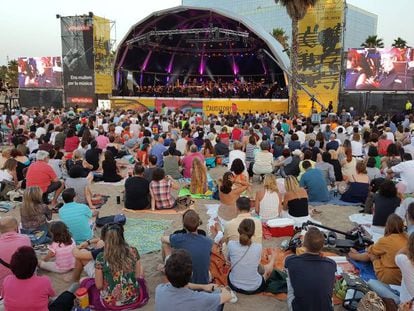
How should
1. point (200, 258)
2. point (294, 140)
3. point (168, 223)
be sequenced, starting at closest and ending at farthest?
1. point (200, 258)
2. point (168, 223)
3. point (294, 140)

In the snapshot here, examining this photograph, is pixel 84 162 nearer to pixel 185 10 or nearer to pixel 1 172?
pixel 1 172

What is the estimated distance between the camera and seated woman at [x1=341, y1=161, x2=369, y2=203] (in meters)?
7.66

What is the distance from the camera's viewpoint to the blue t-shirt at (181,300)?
293 centimetres

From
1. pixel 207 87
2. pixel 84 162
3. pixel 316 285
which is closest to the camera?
pixel 316 285

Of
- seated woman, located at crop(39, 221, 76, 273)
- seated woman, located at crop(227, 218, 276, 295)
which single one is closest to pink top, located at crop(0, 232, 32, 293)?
seated woman, located at crop(39, 221, 76, 273)

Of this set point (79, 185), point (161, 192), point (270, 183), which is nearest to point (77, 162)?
point (79, 185)

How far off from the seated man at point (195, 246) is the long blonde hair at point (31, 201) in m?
2.56

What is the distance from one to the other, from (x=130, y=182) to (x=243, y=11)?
128727 mm

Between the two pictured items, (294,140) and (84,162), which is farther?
(294,140)

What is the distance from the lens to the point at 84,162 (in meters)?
10.0

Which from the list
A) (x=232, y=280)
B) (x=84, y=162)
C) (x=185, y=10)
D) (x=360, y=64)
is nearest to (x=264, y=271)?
(x=232, y=280)

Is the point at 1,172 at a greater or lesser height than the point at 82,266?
greater

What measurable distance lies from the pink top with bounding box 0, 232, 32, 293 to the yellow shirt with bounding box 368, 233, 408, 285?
3793 millimetres

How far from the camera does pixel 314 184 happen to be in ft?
25.5
